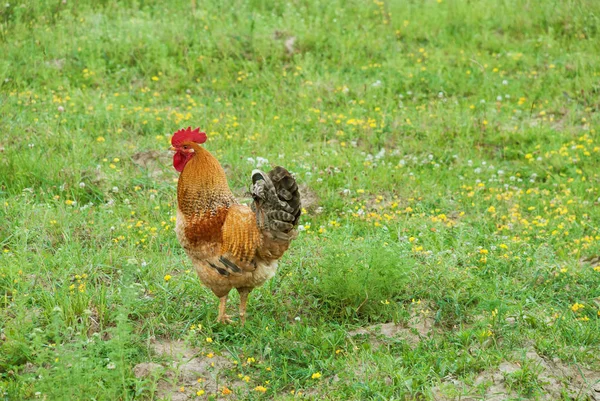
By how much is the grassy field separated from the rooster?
44 cm

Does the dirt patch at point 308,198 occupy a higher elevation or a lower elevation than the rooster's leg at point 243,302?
lower

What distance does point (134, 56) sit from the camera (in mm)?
10031

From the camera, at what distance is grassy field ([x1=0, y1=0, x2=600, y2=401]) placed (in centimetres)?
497

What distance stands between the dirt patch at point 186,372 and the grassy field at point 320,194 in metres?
0.02

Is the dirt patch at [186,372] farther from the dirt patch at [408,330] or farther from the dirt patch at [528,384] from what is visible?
the dirt patch at [528,384]

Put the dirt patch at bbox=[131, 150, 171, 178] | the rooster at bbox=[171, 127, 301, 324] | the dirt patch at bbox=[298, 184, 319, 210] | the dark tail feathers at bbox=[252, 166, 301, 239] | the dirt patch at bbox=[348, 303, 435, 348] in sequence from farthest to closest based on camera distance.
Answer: the dirt patch at bbox=[131, 150, 171, 178]
the dirt patch at bbox=[298, 184, 319, 210]
the dirt patch at bbox=[348, 303, 435, 348]
the rooster at bbox=[171, 127, 301, 324]
the dark tail feathers at bbox=[252, 166, 301, 239]

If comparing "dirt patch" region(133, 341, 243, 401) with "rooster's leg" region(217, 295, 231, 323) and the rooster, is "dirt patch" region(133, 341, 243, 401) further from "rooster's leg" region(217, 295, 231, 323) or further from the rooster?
the rooster

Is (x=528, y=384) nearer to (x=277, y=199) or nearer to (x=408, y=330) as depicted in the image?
(x=408, y=330)

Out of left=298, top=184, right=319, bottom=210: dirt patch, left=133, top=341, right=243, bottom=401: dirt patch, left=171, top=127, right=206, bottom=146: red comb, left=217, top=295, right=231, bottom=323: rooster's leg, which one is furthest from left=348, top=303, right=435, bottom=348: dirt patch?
left=298, top=184, right=319, bottom=210: dirt patch

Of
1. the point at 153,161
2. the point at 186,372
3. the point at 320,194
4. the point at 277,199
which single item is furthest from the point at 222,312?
the point at 153,161

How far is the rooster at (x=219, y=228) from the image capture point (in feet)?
16.9

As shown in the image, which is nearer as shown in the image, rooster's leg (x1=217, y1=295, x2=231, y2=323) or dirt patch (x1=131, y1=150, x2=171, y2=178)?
rooster's leg (x1=217, y1=295, x2=231, y2=323)

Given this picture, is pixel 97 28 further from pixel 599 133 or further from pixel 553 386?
pixel 553 386

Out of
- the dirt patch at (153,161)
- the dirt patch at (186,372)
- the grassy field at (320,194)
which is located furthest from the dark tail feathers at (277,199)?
the dirt patch at (153,161)
